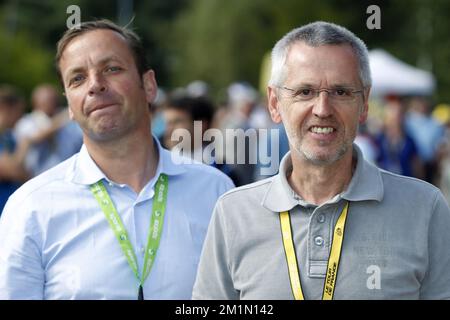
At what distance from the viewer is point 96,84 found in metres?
3.88

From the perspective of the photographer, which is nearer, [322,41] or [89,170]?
[322,41]

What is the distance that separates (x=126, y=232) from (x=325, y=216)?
1.09m

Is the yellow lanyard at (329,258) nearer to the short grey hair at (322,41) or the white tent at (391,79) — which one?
the short grey hair at (322,41)

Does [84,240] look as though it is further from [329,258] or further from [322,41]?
[322,41]

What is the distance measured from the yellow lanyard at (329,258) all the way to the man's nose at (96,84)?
1.22m

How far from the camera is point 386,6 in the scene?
156 feet

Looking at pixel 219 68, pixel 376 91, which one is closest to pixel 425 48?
pixel 219 68

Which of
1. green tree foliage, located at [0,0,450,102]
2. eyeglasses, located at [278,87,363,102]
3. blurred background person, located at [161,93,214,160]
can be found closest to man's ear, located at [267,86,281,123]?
eyeglasses, located at [278,87,363,102]

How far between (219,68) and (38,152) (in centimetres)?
4056

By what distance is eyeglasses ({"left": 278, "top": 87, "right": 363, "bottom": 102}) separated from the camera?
123 inches

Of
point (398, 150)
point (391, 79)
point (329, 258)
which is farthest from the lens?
point (391, 79)

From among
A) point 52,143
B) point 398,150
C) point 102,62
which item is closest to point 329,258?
point 102,62

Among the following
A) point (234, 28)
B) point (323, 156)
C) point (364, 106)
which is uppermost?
point (234, 28)

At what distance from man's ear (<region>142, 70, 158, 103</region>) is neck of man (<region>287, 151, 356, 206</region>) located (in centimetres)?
121
